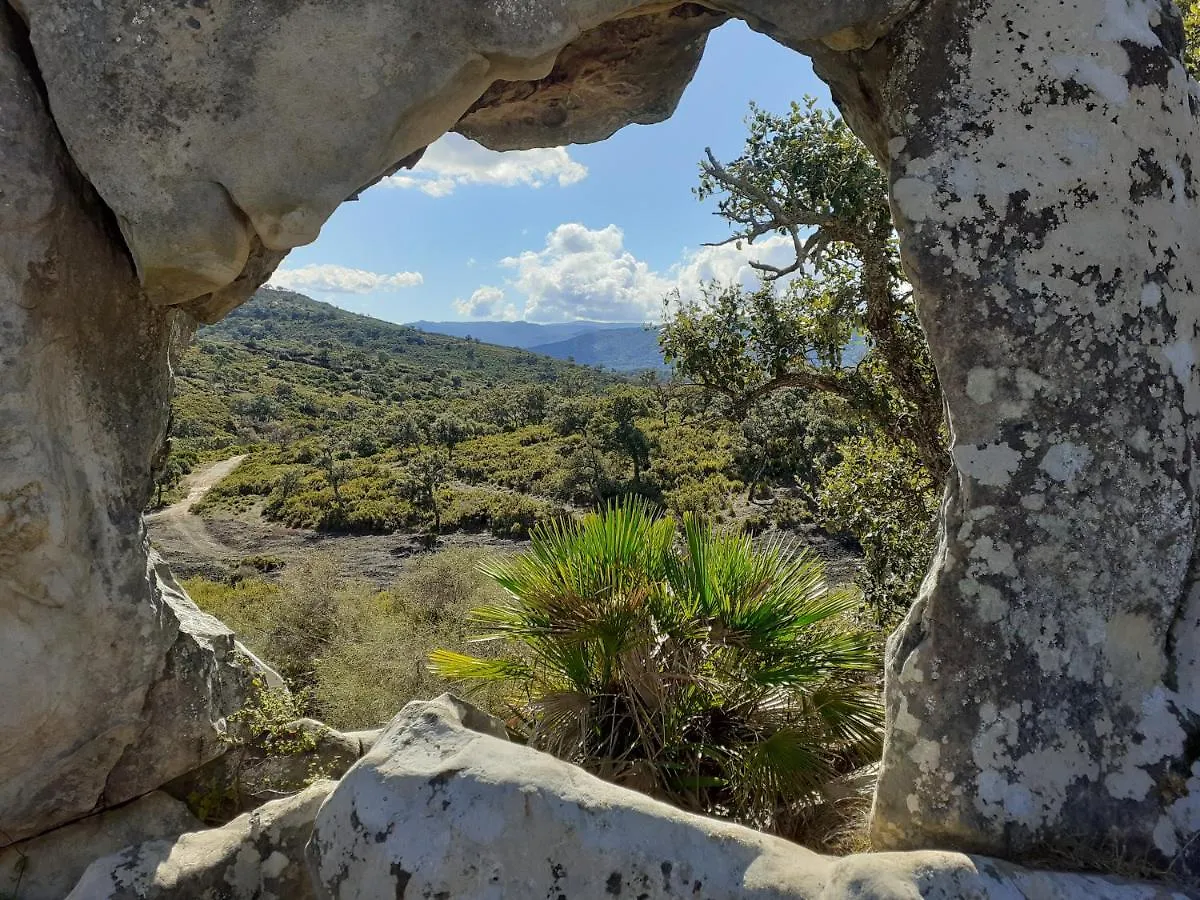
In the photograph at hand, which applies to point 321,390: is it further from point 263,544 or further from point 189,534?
point 263,544

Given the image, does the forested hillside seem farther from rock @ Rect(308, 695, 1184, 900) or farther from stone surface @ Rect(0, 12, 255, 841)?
rock @ Rect(308, 695, 1184, 900)

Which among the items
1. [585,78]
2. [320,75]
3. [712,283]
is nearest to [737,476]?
[712,283]

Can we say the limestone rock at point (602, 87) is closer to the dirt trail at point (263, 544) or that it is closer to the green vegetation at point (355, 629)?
the green vegetation at point (355, 629)

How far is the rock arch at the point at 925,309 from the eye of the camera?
10.7ft

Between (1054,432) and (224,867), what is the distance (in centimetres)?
429

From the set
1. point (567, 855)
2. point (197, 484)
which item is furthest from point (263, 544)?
point (567, 855)

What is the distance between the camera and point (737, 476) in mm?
31078

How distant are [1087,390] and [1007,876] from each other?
2.08m

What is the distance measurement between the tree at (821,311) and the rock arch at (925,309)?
208 centimetres

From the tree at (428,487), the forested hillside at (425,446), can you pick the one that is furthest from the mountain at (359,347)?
the tree at (428,487)

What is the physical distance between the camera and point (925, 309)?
373cm

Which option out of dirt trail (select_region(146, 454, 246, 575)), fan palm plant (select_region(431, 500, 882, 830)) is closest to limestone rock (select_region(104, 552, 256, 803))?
fan palm plant (select_region(431, 500, 882, 830))

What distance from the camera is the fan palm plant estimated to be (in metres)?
4.37

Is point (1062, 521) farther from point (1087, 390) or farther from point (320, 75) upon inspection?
point (320, 75)
